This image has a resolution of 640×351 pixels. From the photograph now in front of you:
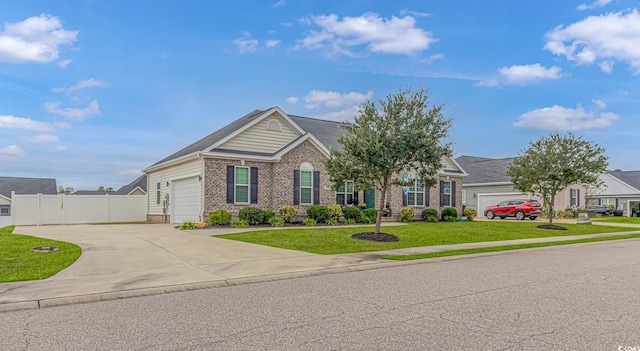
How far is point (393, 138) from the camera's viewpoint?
50.4ft

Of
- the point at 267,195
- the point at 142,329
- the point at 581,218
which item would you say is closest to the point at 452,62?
the point at 267,195

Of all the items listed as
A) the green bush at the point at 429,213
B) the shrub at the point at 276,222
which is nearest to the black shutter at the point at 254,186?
the shrub at the point at 276,222

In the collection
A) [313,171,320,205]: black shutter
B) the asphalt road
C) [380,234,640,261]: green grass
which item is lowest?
[380,234,640,261]: green grass

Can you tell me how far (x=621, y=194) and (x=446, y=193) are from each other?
3770 centimetres

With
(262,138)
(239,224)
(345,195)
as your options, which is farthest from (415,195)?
(239,224)

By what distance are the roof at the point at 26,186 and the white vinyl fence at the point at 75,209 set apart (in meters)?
24.8

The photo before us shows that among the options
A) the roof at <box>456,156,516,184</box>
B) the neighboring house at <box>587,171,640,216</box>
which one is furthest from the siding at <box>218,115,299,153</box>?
the neighboring house at <box>587,171,640,216</box>

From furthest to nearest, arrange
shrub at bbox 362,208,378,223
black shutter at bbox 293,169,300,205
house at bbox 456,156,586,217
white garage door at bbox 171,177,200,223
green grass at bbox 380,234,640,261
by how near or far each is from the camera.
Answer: house at bbox 456,156,586,217 → shrub at bbox 362,208,378,223 → black shutter at bbox 293,169,300,205 → white garage door at bbox 171,177,200,223 → green grass at bbox 380,234,640,261

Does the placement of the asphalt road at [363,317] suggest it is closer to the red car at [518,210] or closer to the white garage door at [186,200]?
the white garage door at [186,200]

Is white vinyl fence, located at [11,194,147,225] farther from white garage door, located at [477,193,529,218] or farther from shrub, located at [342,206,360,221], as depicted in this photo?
white garage door, located at [477,193,529,218]

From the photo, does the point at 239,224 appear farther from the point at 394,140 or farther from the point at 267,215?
the point at 394,140

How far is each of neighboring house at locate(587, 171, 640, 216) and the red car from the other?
24.3m

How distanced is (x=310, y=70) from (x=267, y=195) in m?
6.55

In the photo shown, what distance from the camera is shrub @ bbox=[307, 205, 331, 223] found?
76.2ft
